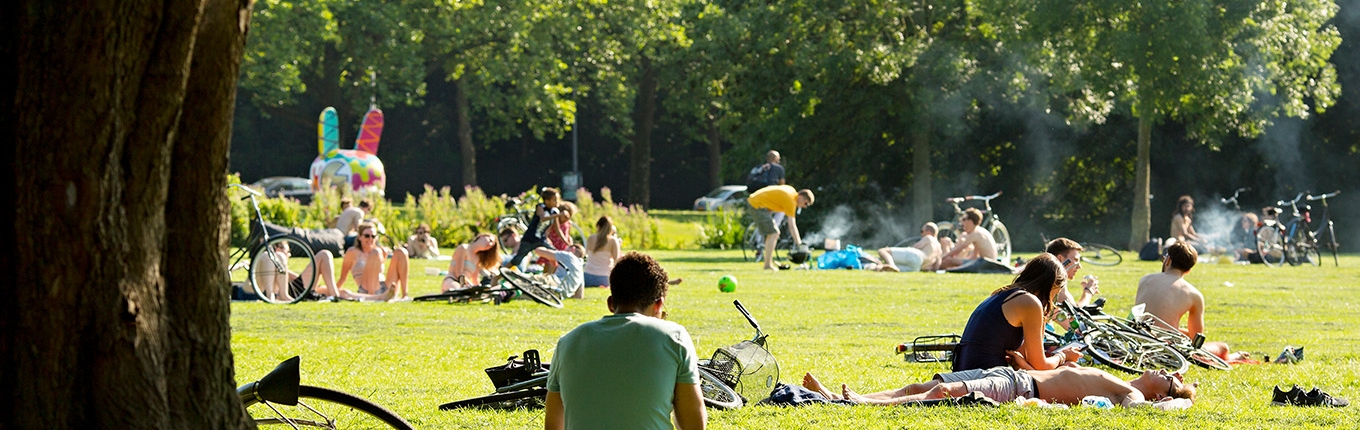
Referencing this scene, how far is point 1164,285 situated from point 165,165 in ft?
24.5

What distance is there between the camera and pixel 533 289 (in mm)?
14695

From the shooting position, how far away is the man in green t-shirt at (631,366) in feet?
15.3

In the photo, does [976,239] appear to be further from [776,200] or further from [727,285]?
[727,285]

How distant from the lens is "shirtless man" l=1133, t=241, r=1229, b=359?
32.3 ft

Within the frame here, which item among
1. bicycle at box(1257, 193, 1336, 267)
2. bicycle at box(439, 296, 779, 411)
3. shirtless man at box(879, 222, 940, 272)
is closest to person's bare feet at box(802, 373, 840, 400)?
bicycle at box(439, 296, 779, 411)

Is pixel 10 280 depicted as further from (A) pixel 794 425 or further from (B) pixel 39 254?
(A) pixel 794 425

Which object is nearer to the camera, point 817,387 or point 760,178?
point 817,387

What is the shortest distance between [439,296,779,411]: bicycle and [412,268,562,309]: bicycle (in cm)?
706

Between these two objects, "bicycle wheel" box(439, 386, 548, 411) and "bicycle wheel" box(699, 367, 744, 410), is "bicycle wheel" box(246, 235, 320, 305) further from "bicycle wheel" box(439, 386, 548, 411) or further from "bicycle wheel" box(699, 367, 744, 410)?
"bicycle wheel" box(699, 367, 744, 410)

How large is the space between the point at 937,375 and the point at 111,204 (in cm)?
479

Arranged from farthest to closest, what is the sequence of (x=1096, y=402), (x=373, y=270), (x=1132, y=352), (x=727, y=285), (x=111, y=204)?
(x=727, y=285) < (x=373, y=270) < (x=1132, y=352) < (x=1096, y=402) < (x=111, y=204)

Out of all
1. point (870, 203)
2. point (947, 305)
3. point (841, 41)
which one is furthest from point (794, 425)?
point (870, 203)

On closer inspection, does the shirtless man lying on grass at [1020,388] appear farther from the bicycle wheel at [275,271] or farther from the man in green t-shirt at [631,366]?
the bicycle wheel at [275,271]

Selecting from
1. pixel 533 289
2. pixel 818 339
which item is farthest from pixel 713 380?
pixel 533 289
